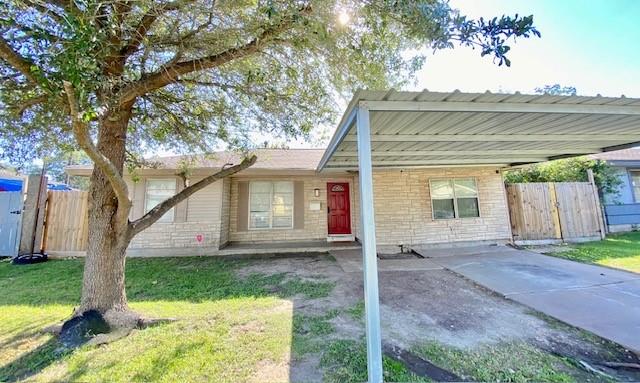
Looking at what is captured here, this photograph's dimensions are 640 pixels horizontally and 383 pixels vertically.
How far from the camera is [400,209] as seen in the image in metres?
9.13

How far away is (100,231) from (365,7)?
15.4 feet

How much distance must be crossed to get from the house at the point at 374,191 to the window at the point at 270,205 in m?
0.04

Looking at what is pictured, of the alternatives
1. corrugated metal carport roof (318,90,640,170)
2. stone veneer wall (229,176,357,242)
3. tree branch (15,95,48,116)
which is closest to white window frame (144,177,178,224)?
stone veneer wall (229,176,357,242)

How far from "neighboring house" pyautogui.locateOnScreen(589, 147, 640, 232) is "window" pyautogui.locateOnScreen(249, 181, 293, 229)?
1338 centimetres

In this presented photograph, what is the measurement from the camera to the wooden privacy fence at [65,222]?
27.5ft

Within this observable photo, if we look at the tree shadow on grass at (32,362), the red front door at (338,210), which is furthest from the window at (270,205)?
the tree shadow on grass at (32,362)

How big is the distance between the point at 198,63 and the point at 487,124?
4622mm

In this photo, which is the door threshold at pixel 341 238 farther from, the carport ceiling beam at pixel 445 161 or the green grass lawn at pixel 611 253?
the green grass lawn at pixel 611 253

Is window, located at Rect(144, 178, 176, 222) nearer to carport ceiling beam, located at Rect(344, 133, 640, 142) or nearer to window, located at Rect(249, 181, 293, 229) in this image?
window, located at Rect(249, 181, 293, 229)

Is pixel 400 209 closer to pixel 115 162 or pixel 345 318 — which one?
pixel 345 318

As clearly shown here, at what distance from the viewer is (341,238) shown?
1021 cm

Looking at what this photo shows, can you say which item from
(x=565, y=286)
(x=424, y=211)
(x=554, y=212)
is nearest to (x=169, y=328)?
(x=565, y=286)

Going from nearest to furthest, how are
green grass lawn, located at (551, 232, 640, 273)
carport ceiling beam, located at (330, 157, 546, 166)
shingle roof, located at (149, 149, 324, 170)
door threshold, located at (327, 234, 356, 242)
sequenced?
1. green grass lawn, located at (551, 232, 640, 273)
2. carport ceiling beam, located at (330, 157, 546, 166)
3. shingle roof, located at (149, 149, 324, 170)
4. door threshold, located at (327, 234, 356, 242)

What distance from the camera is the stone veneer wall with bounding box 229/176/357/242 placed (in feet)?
31.8
